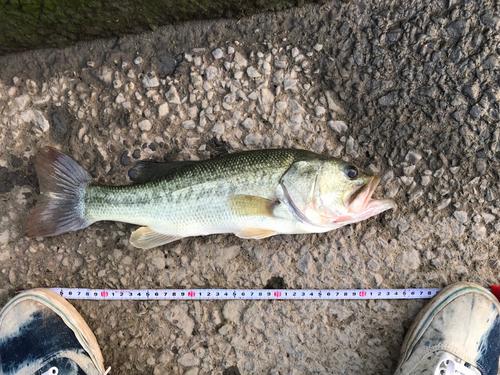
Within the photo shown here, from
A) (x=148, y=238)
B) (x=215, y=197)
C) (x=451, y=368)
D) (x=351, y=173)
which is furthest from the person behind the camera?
(x=148, y=238)

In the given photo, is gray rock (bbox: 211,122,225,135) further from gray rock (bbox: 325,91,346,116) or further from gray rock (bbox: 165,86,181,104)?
gray rock (bbox: 325,91,346,116)

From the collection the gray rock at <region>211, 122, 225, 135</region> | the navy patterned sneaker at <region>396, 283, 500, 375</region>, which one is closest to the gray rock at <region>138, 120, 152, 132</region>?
the gray rock at <region>211, 122, 225, 135</region>

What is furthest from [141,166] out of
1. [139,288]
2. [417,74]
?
[417,74]

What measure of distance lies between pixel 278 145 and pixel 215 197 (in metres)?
0.75

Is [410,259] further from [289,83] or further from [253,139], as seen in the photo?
[289,83]

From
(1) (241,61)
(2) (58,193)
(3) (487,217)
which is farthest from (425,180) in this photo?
(2) (58,193)

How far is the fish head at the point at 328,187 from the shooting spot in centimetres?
273

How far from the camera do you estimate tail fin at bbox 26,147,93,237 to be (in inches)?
121

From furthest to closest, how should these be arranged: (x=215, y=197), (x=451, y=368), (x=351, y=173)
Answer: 1. (x=451, y=368)
2. (x=215, y=197)
3. (x=351, y=173)

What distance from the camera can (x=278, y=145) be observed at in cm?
320

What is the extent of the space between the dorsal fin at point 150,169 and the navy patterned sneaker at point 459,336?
2336 mm

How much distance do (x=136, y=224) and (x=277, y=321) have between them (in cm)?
144

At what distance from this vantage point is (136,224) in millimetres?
3178

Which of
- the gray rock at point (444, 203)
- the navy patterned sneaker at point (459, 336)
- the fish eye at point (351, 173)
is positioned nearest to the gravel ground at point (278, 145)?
the gray rock at point (444, 203)
